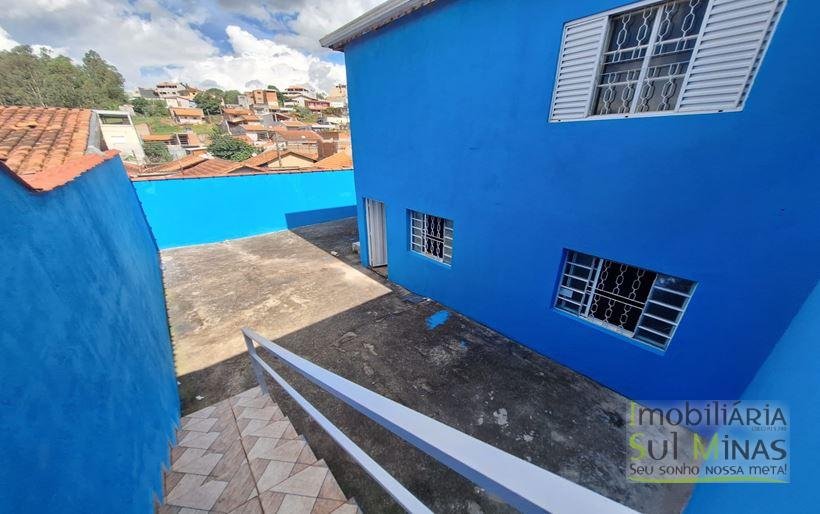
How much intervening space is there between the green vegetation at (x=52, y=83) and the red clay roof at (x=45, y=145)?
51.5 m

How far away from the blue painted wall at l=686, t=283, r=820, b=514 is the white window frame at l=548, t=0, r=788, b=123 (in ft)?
6.01

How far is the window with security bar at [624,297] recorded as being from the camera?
347 cm

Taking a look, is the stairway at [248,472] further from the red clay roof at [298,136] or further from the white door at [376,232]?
the red clay roof at [298,136]

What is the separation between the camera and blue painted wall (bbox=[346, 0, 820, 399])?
262cm

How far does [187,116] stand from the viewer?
173ft

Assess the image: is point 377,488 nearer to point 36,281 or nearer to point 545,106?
point 36,281

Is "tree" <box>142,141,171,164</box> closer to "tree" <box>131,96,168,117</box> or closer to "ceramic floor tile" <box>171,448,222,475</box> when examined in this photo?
"tree" <box>131,96,168,117</box>

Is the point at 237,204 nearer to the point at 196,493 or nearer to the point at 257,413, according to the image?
the point at 257,413

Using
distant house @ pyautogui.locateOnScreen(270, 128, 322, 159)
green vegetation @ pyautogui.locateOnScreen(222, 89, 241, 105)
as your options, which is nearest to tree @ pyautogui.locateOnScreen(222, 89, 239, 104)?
green vegetation @ pyautogui.locateOnScreen(222, 89, 241, 105)

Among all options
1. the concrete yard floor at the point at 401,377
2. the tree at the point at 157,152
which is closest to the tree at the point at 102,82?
the tree at the point at 157,152

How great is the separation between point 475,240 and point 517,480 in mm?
4743

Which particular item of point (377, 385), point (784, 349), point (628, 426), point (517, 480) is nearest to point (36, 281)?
point (517, 480)

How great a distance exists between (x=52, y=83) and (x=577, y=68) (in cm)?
6708

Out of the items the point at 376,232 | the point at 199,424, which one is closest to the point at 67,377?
the point at 199,424
